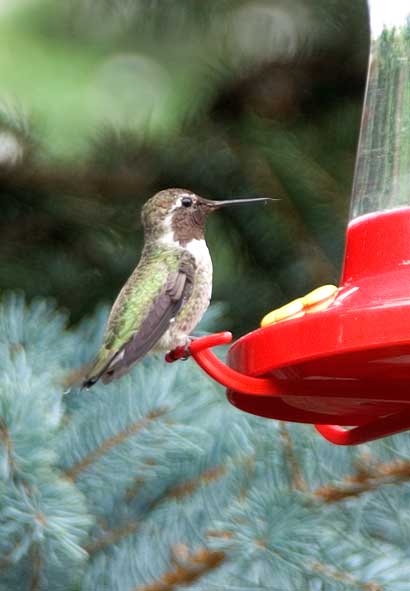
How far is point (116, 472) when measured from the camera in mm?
2709

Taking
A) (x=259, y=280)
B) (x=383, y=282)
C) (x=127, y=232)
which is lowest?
(x=259, y=280)

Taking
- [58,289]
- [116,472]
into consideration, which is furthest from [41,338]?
[58,289]

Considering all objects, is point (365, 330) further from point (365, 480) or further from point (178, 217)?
point (178, 217)

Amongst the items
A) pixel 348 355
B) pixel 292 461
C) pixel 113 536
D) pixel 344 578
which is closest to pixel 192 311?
pixel 292 461

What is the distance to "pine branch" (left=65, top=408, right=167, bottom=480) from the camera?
2664 mm

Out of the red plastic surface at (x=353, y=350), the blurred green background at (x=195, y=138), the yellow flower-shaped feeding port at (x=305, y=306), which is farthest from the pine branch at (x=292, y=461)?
the blurred green background at (x=195, y=138)

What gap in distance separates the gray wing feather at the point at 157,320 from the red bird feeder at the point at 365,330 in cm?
46

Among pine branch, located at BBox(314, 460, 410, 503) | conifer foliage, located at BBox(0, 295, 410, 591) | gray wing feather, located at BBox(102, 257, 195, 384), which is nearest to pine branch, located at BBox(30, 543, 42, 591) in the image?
conifer foliage, located at BBox(0, 295, 410, 591)

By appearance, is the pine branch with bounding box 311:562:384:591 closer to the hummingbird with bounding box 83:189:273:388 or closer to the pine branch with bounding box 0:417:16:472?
the hummingbird with bounding box 83:189:273:388

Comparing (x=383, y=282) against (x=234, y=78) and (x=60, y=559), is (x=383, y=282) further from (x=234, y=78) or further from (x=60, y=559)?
(x=234, y=78)

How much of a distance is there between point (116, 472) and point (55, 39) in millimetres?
2084

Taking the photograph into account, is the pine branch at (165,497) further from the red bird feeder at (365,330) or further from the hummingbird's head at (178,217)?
the hummingbird's head at (178,217)

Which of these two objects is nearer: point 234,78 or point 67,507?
point 67,507

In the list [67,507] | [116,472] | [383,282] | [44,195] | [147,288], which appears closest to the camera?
[383,282]
